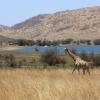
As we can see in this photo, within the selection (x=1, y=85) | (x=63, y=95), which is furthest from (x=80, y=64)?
(x=63, y=95)

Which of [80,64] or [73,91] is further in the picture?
[80,64]

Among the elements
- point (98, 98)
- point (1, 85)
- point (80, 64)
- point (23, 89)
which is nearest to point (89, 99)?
point (98, 98)

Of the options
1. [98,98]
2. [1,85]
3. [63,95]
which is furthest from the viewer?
[1,85]

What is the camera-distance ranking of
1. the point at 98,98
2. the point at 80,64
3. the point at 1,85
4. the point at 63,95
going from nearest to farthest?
1. the point at 98,98
2. the point at 63,95
3. the point at 1,85
4. the point at 80,64

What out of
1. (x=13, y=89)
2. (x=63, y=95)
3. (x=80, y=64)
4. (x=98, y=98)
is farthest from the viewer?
(x=80, y=64)

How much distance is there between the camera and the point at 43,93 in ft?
22.8

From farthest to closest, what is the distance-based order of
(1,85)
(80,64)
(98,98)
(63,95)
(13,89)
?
1. (80,64)
2. (1,85)
3. (13,89)
4. (63,95)
5. (98,98)

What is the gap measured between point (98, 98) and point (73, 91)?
93 centimetres

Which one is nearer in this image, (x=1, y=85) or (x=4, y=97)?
(x=4, y=97)

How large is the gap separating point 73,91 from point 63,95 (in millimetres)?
479

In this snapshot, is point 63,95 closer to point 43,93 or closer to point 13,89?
point 43,93

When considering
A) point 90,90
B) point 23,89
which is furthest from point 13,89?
point 90,90

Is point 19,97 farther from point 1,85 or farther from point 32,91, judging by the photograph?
point 1,85

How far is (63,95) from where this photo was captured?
6.90 metres
